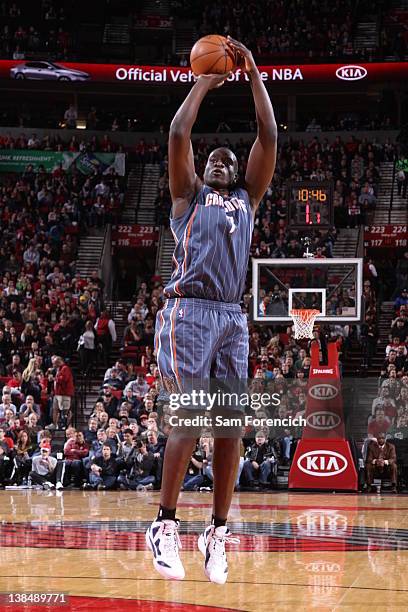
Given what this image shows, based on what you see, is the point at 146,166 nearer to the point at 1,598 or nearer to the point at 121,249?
the point at 121,249

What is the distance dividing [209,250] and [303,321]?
1139 cm

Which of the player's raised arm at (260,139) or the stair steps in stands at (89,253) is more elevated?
the stair steps in stands at (89,253)

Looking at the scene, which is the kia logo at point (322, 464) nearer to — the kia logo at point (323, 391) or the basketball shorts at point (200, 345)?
the kia logo at point (323, 391)

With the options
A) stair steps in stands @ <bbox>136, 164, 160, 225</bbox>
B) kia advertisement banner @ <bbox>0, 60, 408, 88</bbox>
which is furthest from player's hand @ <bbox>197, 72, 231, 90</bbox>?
kia advertisement banner @ <bbox>0, 60, 408, 88</bbox>

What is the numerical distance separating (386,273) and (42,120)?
14399mm

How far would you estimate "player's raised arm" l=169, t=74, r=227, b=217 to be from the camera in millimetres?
5547

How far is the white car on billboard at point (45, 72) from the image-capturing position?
102 ft

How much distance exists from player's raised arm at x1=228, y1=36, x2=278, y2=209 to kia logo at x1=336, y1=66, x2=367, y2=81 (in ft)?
84.7

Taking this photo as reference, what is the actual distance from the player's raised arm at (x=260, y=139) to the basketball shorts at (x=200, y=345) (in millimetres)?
791

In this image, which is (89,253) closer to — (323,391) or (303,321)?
(303,321)

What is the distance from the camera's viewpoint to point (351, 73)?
3086cm

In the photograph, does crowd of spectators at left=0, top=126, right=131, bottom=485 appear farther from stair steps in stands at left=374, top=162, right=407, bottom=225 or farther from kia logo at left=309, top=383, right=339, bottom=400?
stair steps in stands at left=374, top=162, right=407, bottom=225

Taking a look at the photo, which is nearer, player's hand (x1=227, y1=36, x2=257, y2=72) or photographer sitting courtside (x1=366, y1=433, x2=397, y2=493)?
player's hand (x1=227, y1=36, x2=257, y2=72)

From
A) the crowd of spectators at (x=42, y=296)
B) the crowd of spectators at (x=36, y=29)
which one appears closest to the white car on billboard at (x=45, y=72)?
the crowd of spectators at (x=36, y=29)
